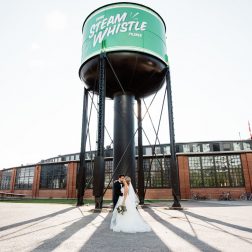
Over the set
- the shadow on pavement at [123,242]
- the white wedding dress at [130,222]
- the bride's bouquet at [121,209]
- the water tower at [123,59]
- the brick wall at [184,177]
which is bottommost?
the shadow on pavement at [123,242]

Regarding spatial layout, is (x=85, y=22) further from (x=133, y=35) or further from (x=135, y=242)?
(x=135, y=242)

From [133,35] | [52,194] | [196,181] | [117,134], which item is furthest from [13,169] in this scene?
[133,35]

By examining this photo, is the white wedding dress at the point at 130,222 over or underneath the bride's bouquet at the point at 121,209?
underneath

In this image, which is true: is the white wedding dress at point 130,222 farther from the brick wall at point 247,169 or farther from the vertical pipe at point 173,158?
the brick wall at point 247,169

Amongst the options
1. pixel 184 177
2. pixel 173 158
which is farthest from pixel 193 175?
pixel 173 158

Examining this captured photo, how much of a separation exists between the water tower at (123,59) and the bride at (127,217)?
13.1ft

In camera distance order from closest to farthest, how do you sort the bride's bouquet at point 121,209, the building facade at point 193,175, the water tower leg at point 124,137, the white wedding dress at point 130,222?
the white wedding dress at point 130,222 → the bride's bouquet at point 121,209 → the water tower leg at point 124,137 → the building facade at point 193,175

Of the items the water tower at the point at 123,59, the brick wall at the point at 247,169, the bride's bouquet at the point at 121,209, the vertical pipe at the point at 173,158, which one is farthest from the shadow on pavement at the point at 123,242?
the brick wall at the point at 247,169

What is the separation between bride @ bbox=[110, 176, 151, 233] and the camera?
5.05 m

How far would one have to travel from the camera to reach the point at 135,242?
4.00 metres

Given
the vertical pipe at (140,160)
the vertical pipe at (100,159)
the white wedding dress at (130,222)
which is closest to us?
the white wedding dress at (130,222)

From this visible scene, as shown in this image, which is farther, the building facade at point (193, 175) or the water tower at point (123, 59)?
the building facade at point (193, 175)

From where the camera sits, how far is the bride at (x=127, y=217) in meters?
5.05

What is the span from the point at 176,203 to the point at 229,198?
1408 cm
